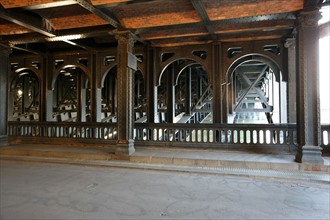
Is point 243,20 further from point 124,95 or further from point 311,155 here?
point 124,95

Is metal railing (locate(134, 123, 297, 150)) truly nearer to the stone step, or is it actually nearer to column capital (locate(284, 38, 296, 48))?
the stone step

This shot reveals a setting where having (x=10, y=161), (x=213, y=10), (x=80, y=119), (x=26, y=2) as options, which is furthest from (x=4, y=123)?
(x=213, y=10)

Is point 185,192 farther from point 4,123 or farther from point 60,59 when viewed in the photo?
point 60,59

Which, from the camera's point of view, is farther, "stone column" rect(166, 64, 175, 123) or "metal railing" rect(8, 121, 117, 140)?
"stone column" rect(166, 64, 175, 123)

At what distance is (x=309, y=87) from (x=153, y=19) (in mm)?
3666

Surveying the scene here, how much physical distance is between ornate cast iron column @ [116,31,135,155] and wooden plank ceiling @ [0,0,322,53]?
366mm

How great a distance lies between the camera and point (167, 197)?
3.41m

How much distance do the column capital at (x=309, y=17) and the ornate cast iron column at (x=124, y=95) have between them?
12.3 feet

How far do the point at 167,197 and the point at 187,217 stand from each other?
71 cm

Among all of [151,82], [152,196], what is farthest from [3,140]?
[152,196]

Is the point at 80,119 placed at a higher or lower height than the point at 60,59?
lower

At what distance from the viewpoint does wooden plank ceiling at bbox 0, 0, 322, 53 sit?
478 cm

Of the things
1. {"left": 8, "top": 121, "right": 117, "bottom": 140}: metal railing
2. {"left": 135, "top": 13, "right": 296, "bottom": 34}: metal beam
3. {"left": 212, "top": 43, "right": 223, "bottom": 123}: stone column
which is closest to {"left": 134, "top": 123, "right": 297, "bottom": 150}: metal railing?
{"left": 212, "top": 43, "right": 223, "bottom": 123}: stone column

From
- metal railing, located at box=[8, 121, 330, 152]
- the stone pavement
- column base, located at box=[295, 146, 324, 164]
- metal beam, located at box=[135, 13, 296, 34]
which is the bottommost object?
the stone pavement
